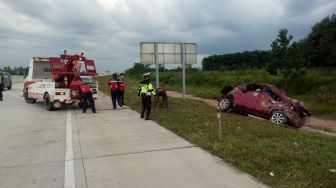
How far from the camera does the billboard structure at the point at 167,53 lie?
65.1 ft

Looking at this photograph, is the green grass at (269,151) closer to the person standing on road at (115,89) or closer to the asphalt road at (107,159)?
the asphalt road at (107,159)

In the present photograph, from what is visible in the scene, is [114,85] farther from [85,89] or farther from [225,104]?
[225,104]

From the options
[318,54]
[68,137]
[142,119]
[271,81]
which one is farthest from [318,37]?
[68,137]

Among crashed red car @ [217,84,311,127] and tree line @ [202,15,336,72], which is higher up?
tree line @ [202,15,336,72]

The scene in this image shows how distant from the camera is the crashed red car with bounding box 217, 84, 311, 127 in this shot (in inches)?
520

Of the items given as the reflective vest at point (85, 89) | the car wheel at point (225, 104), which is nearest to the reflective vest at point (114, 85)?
the reflective vest at point (85, 89)

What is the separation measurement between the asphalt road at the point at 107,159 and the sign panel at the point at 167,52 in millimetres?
8999

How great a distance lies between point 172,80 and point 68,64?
3390cm

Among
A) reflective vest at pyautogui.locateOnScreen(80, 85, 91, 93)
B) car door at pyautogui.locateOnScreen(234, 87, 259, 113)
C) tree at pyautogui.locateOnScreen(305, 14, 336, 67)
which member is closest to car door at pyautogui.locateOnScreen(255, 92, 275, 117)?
car door at pyautogui.locateOnScreen(234, 87, 259, 113)

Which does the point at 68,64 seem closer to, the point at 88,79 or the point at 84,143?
the point at 88,79

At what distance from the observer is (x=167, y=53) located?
20672 mm

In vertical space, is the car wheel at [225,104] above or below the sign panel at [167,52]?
below

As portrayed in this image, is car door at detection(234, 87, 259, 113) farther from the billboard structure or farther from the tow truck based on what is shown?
the tow truck

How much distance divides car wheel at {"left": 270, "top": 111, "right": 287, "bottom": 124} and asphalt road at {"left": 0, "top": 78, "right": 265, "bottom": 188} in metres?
4.78
